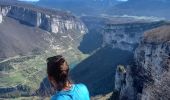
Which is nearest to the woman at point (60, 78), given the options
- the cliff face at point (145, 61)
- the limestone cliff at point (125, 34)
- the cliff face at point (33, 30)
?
Result: the cliff face at point (145, 61)

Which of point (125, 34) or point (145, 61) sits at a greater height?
point (145, 61)

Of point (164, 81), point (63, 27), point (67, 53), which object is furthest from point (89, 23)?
point (164, 81)

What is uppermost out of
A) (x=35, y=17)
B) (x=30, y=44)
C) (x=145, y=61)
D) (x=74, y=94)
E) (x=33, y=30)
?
(x=74, y=94)

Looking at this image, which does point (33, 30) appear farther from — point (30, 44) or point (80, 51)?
point (30, 44)

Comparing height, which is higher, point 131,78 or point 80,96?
point 80,96

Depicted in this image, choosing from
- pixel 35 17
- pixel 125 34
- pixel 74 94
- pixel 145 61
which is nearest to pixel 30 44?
pixel 35 17

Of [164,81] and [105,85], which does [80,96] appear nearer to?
[164,81]
